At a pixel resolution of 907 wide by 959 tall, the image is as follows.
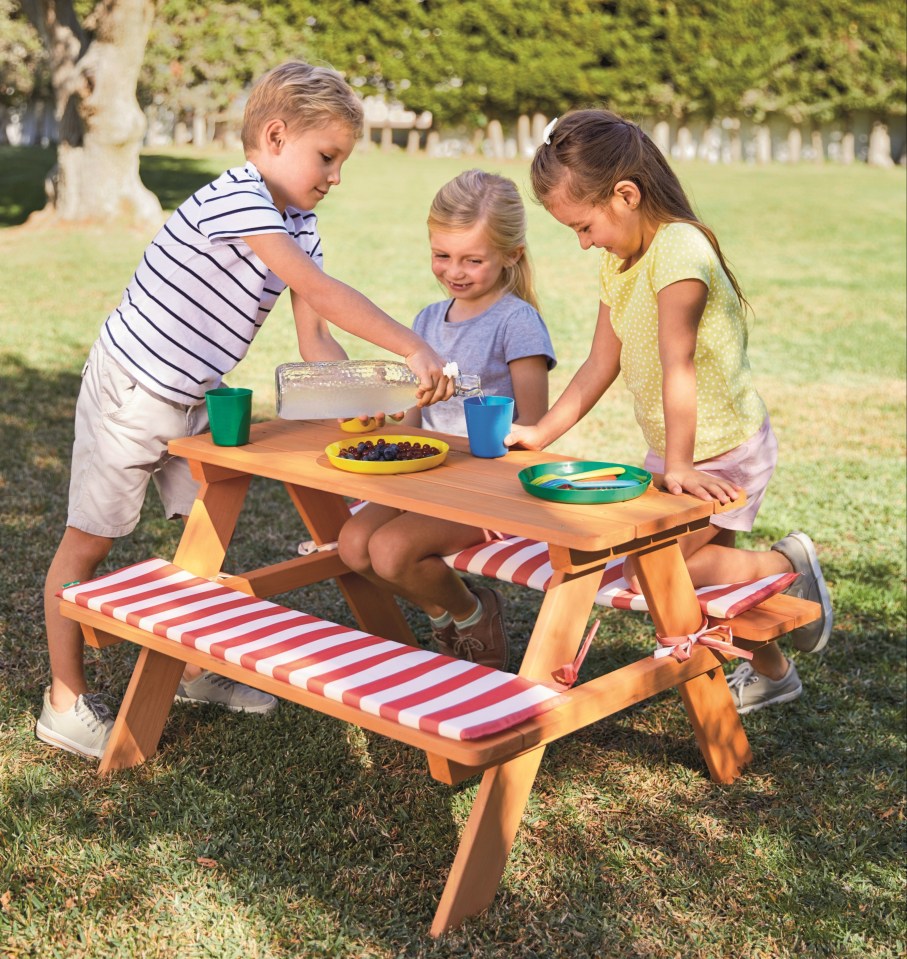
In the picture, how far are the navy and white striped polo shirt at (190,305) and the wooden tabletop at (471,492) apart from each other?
0.66ft

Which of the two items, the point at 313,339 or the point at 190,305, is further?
the point at 313,339

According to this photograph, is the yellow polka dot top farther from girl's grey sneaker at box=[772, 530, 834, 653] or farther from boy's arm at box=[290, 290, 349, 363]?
boy's arm at box=[290, 290, 349, 363]

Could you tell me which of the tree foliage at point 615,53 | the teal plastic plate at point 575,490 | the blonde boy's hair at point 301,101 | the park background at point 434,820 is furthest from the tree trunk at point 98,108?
the tree foliage at point 615,53

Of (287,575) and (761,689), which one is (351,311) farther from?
(761,689)

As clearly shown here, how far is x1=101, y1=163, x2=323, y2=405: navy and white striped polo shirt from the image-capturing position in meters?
3.09

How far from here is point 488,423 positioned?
2980 millimetres

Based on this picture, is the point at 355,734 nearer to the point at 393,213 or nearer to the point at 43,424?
the point at 43,424

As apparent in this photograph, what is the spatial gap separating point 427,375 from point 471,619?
3.26 feet

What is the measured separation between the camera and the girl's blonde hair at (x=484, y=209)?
3.53m

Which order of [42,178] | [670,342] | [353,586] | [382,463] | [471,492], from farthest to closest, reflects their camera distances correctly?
[42,178], [353,586], [670,342], [382,463], [471,492]

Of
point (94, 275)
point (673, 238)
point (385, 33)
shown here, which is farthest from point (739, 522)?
point (385, 33)

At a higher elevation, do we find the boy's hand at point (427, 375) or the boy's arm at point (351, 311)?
the boy's arm at point (351, 311)

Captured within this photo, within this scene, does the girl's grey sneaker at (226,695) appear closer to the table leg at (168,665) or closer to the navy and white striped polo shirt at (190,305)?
the table leg at (168,665)

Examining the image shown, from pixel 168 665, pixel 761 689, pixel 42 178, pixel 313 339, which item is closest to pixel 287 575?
pixel 168 665
